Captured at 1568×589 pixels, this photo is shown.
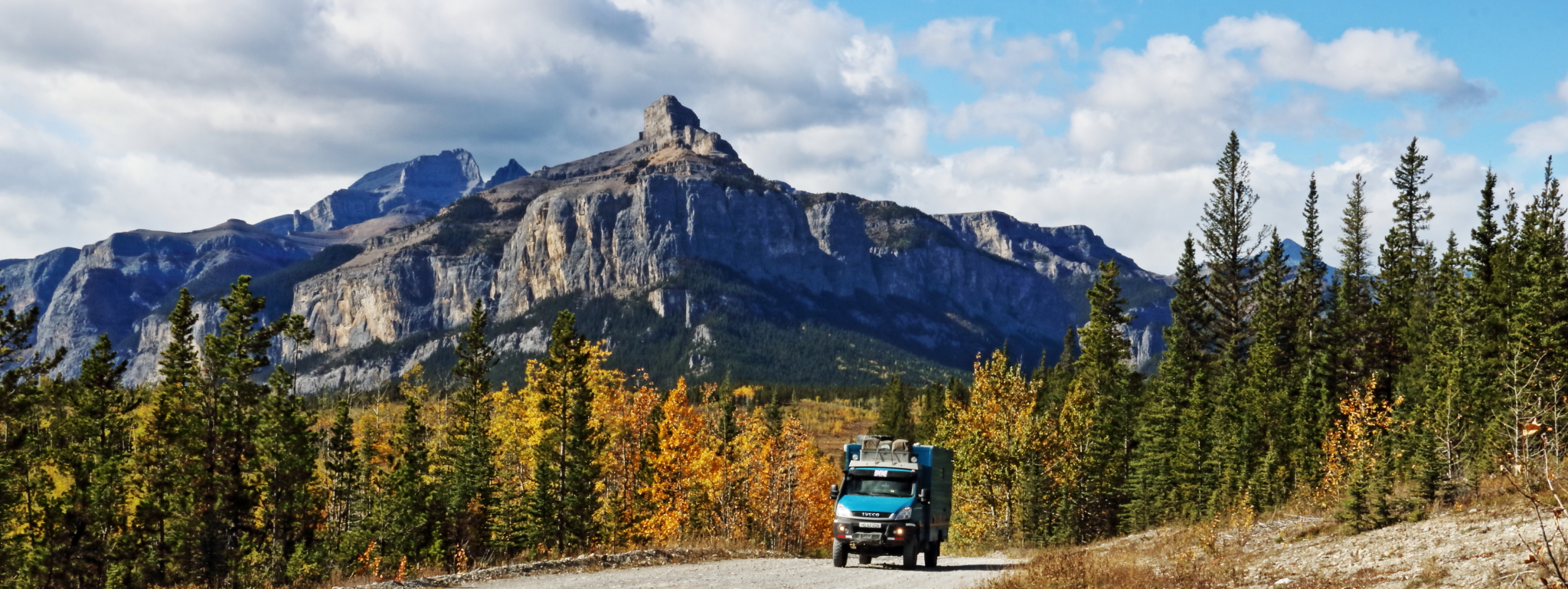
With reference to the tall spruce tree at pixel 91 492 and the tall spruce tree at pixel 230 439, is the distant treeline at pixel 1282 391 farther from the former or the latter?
the tall spruce tree at pixel 91 492

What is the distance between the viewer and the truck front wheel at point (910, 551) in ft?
84.0

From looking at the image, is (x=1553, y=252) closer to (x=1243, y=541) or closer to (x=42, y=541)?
(x=1243, y=541)

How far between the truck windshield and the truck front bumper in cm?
119

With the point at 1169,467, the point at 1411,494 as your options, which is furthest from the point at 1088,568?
the point at 1169,467

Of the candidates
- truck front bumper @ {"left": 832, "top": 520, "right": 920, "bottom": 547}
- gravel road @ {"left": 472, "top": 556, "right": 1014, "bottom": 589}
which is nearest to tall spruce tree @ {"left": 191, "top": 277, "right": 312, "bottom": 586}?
gravel road @ {"left": 472, "top": 556, "right": 1014, "bottom": 589}

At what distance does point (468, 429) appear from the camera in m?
49.8

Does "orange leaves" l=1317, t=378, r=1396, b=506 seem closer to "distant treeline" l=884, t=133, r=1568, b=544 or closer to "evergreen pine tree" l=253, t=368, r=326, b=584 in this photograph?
"distant treeline" l=884, t=133, r=1568, b=544

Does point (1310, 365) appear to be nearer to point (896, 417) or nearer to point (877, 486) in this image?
point (877, 486)

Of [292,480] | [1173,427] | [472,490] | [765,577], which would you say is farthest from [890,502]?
[292,480]

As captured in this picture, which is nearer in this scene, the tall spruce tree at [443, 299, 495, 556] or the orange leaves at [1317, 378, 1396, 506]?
the orange leaves at [1317, 378, 1396, 506]

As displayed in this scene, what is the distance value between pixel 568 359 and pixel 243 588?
66.8 ft

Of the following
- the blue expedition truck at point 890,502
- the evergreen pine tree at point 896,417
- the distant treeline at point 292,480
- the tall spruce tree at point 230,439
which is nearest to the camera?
the blue expedition truck at point 890,502

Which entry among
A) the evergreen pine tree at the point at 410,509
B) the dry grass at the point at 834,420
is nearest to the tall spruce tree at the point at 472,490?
the evergreen pine tree at the point at 410,509

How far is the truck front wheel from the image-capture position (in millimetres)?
25609
